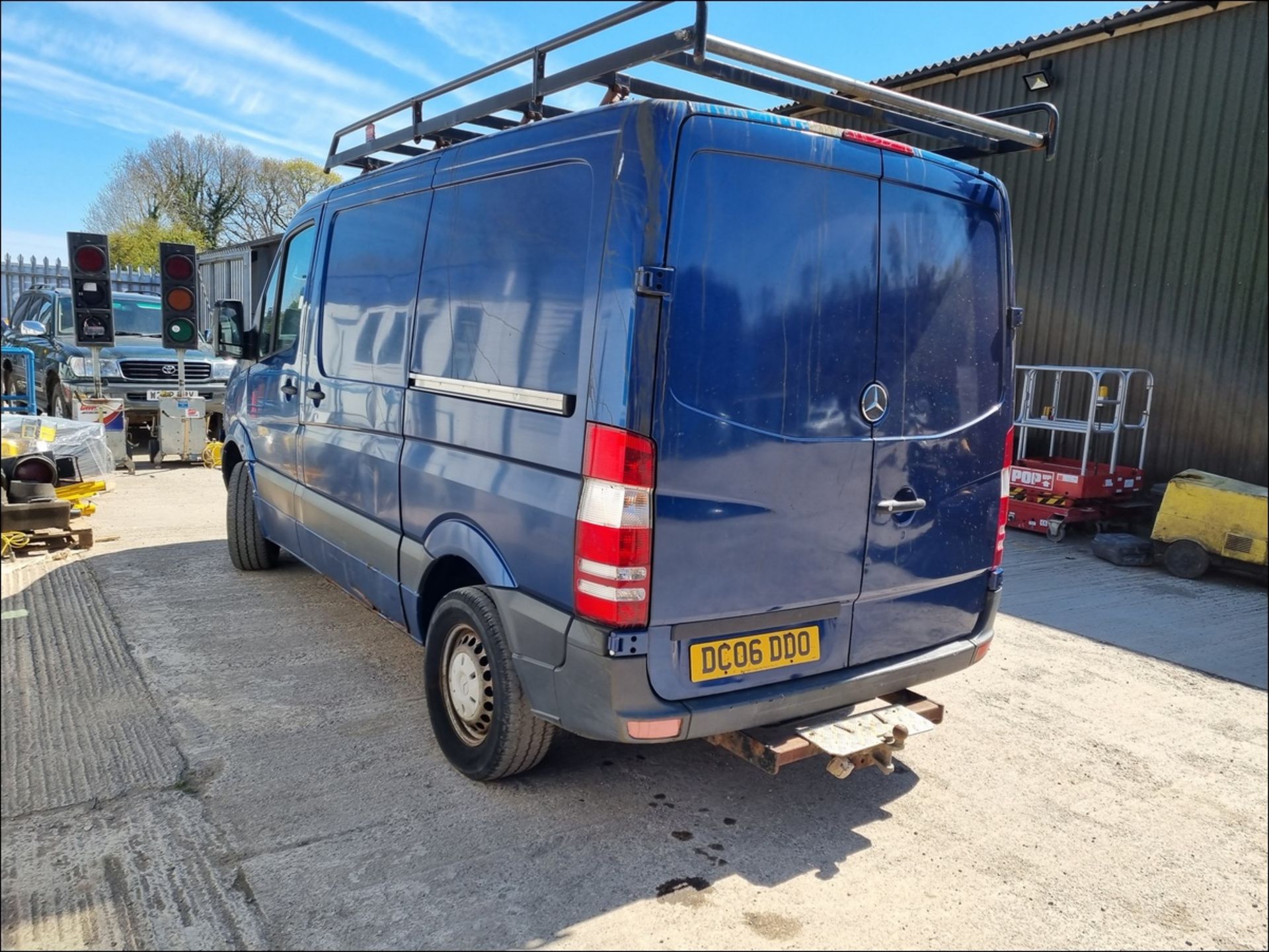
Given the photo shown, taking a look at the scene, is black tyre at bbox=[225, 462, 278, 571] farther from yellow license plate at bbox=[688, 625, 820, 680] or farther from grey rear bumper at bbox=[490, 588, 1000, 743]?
yellow license plate at bbox=[688, 625, 820, 680]

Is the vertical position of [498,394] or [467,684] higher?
[498,394]

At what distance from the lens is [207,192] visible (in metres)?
14.5

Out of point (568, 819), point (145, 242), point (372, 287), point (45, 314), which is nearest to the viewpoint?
point (568, 819)

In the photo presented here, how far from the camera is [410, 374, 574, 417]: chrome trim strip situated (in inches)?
102

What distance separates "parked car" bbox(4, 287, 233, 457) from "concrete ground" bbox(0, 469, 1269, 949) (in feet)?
24.0

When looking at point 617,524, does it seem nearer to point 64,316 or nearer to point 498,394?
point 498,394

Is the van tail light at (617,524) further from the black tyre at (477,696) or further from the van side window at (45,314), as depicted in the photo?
the van side window at (45,314)

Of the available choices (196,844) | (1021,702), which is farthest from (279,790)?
(1021,702)

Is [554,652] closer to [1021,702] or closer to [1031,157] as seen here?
[1021,702]

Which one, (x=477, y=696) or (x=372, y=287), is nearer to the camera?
(x=477, y=696)

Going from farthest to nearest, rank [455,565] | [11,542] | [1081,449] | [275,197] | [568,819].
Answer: [275,197] < [1081,449] < [11,542] < [455,565] < [568,819]

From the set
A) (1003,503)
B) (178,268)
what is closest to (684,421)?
(1003,503)

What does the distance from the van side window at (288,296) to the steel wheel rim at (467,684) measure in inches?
89.2

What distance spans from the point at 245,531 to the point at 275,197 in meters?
21.4
